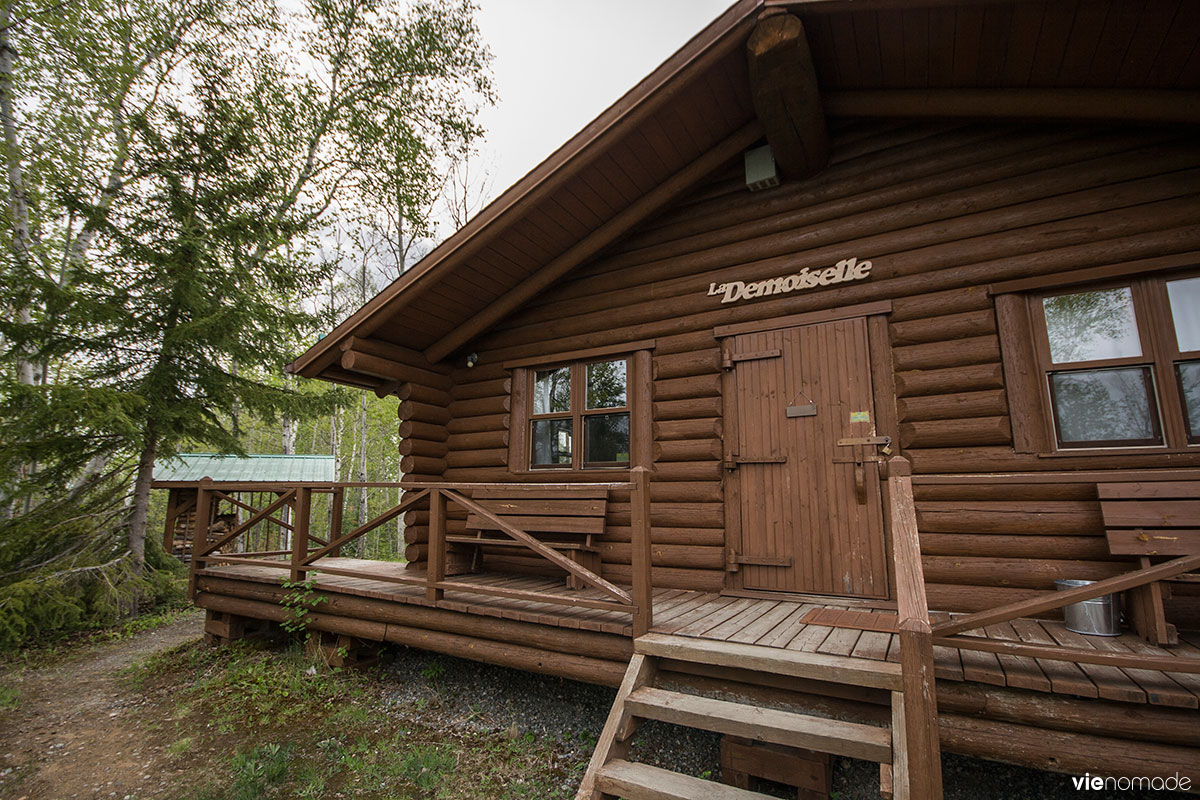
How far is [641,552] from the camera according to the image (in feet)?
11.7

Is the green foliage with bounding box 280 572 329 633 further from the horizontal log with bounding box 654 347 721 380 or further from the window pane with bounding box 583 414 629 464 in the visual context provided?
the horizontal log with bounding box 654 347 721 380

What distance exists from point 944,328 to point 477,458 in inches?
192

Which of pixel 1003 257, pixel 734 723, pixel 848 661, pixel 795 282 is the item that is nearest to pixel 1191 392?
pixel 1003 257

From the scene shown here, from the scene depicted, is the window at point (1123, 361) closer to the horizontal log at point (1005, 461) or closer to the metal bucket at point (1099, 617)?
the horizontal log at point (1005, 461)

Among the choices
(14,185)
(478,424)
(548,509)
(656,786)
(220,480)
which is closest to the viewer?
(656,786)

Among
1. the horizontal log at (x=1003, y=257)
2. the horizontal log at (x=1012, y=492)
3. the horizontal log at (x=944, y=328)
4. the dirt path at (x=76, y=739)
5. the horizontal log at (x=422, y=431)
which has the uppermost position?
the horizontal log at (x=1003, y=257)

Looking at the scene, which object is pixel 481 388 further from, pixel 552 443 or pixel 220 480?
pixel 220 480

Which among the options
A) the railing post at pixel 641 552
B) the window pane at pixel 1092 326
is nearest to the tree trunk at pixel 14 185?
the railing post at pixel 641 552

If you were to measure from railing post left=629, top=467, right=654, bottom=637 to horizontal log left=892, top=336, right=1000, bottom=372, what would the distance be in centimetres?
240

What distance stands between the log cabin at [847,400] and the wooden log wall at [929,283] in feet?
0.08

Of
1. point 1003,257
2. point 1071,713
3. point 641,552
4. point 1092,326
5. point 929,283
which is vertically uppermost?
point 1003,257

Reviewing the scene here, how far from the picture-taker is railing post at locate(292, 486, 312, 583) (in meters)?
5.66

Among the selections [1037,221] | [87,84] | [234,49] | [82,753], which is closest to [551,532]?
[82,753]

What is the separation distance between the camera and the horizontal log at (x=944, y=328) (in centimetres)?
409
